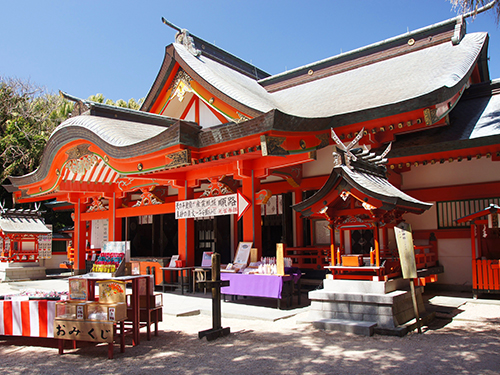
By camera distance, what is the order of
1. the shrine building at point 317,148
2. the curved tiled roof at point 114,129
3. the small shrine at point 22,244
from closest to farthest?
1. the shrine building at point 317,148
2. the curved tiled roof at point 114,129
3. the small shrine at point 22,244

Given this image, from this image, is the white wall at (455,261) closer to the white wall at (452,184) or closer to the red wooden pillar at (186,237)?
the white wall at (452,184)

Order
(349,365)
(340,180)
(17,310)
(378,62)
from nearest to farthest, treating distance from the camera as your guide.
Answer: (349,365) < (17,310) < (340,180) < (378,62)

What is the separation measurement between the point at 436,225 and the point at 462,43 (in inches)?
181

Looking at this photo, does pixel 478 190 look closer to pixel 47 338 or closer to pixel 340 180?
pixel 340 180

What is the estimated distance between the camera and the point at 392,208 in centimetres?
582

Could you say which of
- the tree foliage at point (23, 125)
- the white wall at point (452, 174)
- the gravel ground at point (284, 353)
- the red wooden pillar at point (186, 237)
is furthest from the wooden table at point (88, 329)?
the tree foliage at point (23, 125)

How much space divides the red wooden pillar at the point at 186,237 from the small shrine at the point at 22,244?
8.08 meters

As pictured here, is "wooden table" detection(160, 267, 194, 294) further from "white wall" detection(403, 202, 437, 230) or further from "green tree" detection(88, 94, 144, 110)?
"green tree" detection(88, 94, 144, 110)

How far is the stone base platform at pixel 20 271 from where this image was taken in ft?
49.3

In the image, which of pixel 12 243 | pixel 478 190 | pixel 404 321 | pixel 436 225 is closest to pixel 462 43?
pixel 478 190

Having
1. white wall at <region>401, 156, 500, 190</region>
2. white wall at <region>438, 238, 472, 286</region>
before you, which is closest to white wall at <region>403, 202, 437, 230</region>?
white wall at <region>438, 238, 472, 286</region>

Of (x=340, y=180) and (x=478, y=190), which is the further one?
(x=478, y=190)

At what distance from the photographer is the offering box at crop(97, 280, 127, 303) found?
17.3 ft

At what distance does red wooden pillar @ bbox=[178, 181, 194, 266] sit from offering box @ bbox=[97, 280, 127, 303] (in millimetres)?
5368
